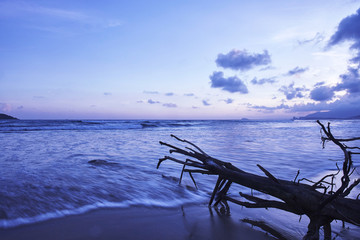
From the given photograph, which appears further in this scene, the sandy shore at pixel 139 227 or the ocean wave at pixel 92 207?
the ocean wave at pixel 92 207

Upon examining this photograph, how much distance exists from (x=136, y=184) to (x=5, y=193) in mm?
1897

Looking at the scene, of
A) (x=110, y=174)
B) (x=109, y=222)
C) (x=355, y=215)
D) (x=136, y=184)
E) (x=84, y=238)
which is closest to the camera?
(x=355, y=215)

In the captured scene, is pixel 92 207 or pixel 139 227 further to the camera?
pixel 92 207

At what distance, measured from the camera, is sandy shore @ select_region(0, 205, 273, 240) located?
2066mm

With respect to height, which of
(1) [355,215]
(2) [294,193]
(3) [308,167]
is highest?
(2) [294,193]

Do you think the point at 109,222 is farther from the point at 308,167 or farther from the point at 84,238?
the point at 308,167

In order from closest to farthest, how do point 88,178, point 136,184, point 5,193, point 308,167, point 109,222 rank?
point 109,222, point 5,193, point 136,184, point 88,178, point 308,167

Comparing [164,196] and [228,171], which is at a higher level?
[228,171]

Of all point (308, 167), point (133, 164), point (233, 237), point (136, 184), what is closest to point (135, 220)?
point (233, 237)

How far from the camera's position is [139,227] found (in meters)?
2.24

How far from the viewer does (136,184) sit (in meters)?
3.82

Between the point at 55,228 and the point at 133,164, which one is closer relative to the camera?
the point at 55,228

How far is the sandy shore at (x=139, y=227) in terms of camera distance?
2066mm

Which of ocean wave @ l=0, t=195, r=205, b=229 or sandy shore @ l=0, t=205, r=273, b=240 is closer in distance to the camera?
sandy shore @ l=0, t=205, r=273, b=240
